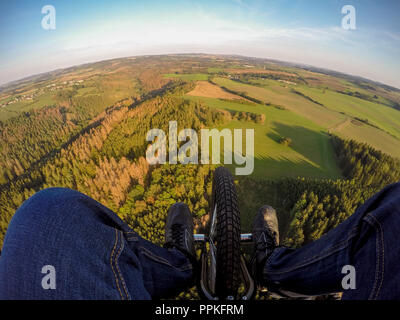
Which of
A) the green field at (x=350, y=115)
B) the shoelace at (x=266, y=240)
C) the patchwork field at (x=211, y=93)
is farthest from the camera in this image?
the patchwork field at (x=211, y=93)

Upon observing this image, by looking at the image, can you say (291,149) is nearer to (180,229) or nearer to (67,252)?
(180,229)

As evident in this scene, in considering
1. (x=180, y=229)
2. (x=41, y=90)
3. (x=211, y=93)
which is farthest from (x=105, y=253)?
(x=41, y=90)

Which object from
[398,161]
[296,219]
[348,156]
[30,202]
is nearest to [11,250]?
[30,202]

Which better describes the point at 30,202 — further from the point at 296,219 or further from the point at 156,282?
the point at 296,219

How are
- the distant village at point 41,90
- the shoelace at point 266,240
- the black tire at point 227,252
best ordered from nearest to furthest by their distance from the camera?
the black tire at point 227,252, the shoelace at point 266,240, the distant village at point 41,90

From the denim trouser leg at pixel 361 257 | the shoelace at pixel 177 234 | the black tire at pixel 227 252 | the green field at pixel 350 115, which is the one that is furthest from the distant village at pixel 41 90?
the denim trouser leg at pixel 361 257

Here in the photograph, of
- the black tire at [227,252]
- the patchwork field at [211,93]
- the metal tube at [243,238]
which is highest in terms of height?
the patchwork field at [211,93]

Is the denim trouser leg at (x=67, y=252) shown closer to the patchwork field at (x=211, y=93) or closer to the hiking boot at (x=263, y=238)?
the hiking boot at (x=263, y=238)

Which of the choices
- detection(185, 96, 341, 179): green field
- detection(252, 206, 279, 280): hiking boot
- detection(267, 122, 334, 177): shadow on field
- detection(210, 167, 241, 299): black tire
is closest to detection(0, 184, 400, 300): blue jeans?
detection(210, 167, 241, 299): black tire
